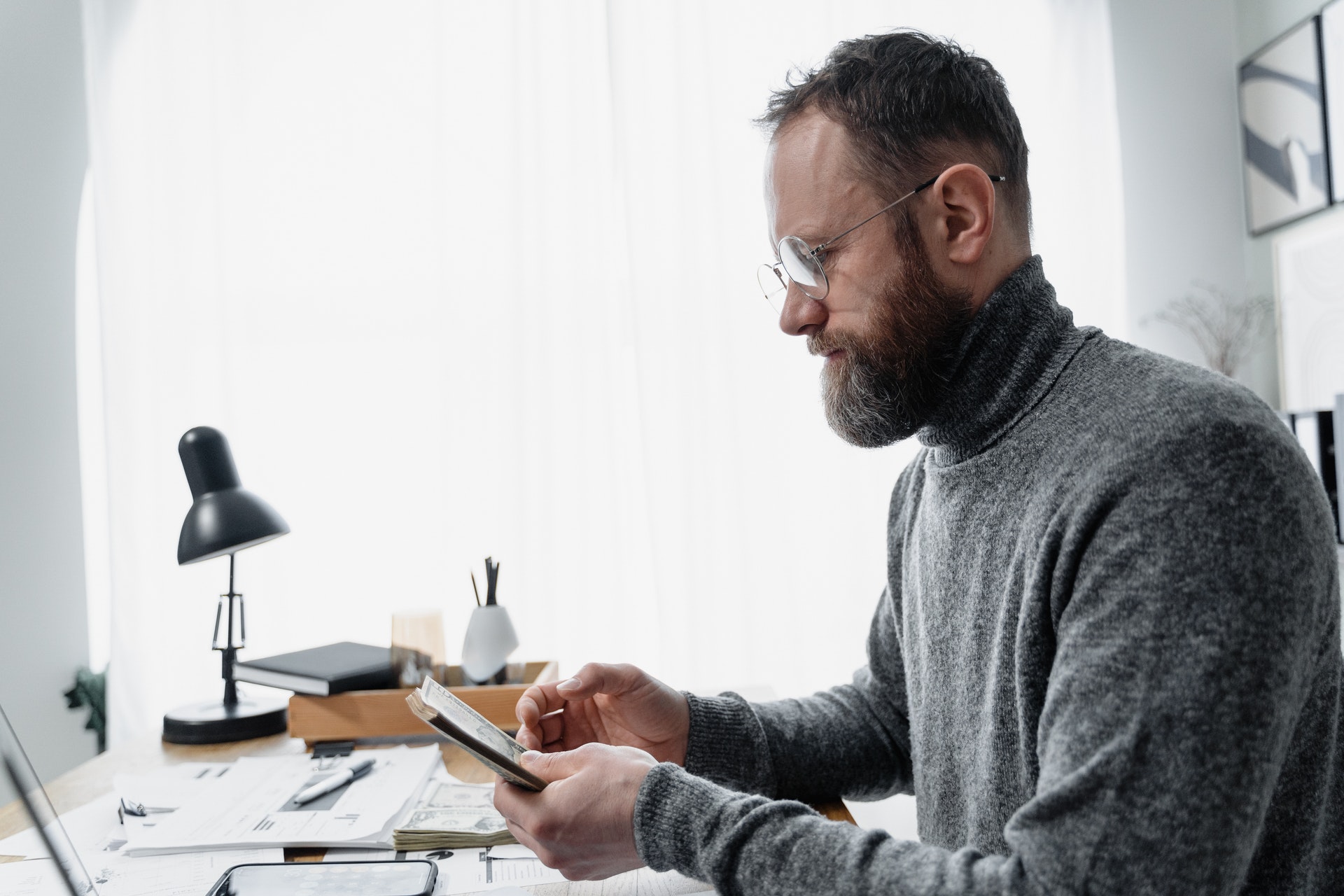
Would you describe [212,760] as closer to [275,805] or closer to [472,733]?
[275,805]

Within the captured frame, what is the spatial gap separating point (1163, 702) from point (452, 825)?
2.37 ft

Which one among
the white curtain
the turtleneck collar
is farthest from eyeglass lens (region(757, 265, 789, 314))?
the white curtain

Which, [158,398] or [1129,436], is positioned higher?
[158,398]

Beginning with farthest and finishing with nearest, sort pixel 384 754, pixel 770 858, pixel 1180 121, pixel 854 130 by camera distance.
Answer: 1. pixel 1180 121
2. pixel 384 754
3. pixel 854 130
4. pixel 770 858

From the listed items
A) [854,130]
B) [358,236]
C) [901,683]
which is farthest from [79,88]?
[901,683]

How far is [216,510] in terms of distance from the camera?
144 cm

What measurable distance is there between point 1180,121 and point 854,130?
2312mm

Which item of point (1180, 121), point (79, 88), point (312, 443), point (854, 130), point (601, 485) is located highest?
point (79, 88)

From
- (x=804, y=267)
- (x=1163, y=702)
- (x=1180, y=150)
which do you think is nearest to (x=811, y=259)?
(x=804, y=267)

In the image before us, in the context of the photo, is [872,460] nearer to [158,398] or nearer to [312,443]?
[312,443]

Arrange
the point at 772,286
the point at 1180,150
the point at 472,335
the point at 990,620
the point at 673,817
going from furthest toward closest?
the point at 1180,150 → the point at 472,335 → the point at 772,286 → the point at 990,620 → the point at 673,817

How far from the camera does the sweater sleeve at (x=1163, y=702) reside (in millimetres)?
562

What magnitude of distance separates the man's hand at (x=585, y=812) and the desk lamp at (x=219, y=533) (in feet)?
2.69

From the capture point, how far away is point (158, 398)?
8.35 feet
